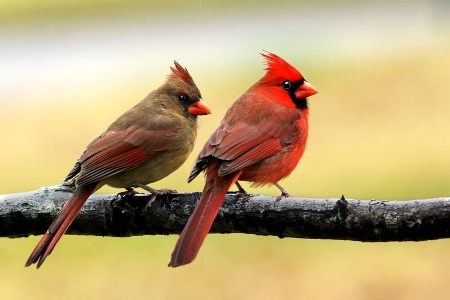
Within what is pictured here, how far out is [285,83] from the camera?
439 cm

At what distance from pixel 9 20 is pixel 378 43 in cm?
768

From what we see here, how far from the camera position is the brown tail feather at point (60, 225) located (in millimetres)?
3174

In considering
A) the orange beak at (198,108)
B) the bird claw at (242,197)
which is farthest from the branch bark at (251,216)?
the orange beak at (198,108)

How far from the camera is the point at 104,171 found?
399 centimetres

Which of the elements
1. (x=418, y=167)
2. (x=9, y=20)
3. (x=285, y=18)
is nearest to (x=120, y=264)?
(x=418, y=167)

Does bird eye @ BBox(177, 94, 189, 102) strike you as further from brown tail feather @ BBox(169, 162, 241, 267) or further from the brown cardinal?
brown tail feather @ BBox(169, 162, 241, 267)

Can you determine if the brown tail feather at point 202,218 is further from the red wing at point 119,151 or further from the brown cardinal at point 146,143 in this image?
the red wing at point 119,151

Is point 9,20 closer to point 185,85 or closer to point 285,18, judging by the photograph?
point 285,18

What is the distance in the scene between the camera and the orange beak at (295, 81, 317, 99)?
4.31 m

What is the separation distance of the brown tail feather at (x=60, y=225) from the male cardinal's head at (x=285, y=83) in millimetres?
994

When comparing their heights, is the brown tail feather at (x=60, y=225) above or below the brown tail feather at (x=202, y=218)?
below

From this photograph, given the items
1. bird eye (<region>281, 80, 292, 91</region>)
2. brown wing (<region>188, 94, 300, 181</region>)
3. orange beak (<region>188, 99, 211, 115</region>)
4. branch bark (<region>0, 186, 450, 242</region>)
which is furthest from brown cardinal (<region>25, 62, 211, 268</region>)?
bird eye (<region>281, 80, 292, 91</region>)

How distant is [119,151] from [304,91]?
897 mm

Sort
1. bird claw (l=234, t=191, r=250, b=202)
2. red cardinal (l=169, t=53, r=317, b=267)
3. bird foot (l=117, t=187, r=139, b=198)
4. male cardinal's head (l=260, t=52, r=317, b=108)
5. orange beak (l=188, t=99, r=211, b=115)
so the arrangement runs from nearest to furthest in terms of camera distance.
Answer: bird claw (l=234, t=191, r=250, b=202), red cardinal (l=169, t=53, r=317, b=267), bird foot (l=117, t=187, r=139, b=198), male cardinal's head (l=260, t=52, r=317, b=108), orange beak (l=188, t=99, r=211, b=115)
